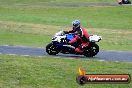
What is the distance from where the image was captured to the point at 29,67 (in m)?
19.0

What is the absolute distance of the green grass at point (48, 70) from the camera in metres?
16.5

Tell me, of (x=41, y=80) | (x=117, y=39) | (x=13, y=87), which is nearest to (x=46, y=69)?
(x=41, y=80)

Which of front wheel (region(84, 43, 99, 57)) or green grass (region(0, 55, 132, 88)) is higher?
green grass (region(0, 55, 132, 88))

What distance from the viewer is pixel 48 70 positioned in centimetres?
1873

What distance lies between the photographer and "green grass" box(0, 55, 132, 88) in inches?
651

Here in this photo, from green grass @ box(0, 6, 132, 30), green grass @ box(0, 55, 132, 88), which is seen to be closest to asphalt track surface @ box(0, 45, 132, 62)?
green grass @ box(0, 55, 132, 88)

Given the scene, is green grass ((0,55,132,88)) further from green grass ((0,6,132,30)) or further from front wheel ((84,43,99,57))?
green grass ((0,6,132,30))

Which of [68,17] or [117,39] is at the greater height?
[117,39]

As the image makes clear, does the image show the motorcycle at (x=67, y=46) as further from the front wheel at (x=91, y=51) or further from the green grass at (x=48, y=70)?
the green grass at (x=48, y=70)

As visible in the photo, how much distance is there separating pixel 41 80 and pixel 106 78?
16.0 ft


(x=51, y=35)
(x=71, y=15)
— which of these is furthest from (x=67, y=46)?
(x=71, y=15)

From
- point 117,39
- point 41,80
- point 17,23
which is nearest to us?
point 41,80

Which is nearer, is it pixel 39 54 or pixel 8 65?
pixel 8 65

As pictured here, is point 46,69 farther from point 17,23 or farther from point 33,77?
point 17,23
